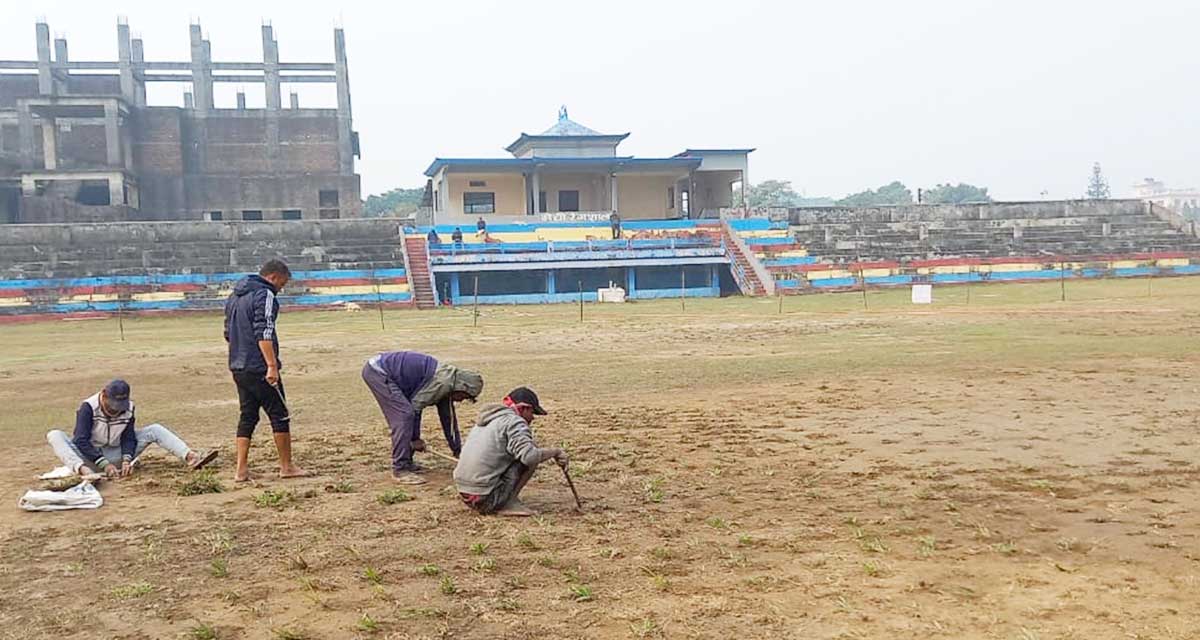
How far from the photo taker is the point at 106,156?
4981 centimetres

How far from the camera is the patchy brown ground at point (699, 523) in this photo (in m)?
4.77

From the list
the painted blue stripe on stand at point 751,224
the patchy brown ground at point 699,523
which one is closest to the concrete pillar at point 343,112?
the painted blue stripe on stand at point 751,224

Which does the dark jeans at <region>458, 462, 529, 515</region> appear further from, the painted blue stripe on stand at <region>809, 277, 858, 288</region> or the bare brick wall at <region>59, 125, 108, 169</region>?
the bare brick wall at <region>59, 125, 108, 169</region>

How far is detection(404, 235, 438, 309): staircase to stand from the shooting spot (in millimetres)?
37844

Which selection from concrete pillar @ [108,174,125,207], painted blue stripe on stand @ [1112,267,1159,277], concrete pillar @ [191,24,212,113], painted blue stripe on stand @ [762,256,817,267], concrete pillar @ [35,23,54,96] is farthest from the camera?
concrete pillar @ [191,24,212,113]

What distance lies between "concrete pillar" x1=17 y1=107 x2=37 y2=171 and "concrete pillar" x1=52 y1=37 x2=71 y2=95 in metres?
5.18

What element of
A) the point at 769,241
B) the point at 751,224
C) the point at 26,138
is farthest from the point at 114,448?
the point at 26,138

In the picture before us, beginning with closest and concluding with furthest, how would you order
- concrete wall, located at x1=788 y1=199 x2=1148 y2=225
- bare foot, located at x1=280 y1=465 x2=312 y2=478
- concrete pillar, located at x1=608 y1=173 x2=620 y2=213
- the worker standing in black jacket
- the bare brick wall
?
the worker standing in black jacket < bare foot, located at x1=280 y1=465 x2=312 y2=478 < concrete wall, located at x1=788 y1=199 x2=1148 y2=225 < concrete pillar, located at x1=608 y1=173 x2=620 y2=213 < the bare brick wall

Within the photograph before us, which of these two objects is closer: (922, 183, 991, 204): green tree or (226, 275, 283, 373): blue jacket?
(226, 275, 283, 373): blue jacket

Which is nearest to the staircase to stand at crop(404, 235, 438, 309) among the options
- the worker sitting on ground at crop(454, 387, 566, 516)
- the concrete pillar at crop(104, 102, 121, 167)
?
the concrete pillar at crop(104, 102, 121, 167)

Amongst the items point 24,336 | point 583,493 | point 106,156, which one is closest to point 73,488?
point 583,493

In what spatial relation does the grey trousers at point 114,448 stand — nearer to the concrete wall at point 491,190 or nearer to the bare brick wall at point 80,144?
the concrete wall at point 491,190

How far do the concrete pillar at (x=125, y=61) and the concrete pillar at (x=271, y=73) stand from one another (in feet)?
22.4

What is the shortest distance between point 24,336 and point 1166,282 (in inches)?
1485
